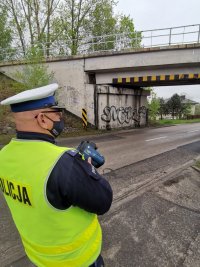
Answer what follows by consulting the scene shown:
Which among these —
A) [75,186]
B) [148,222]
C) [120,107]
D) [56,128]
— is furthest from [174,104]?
[75,186]

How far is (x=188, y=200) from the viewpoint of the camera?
427 cm

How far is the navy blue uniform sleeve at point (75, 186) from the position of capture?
1.18 meters

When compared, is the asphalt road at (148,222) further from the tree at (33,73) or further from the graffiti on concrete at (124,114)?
the graffiti on concrete at (124,114)

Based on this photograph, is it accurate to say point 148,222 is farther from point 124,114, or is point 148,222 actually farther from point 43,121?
point 124,114

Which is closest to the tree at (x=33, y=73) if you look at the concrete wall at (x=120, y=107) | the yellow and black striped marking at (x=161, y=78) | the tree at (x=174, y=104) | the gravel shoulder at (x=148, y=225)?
the concrete wall at (x=120, y=107)

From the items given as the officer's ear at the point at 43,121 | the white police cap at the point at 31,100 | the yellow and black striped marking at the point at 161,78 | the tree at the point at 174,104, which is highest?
the yellow and black striped marking at the point at 161,78

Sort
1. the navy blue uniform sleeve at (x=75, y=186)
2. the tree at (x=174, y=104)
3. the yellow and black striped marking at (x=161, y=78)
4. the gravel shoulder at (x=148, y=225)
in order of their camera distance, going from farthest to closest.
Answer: the tree at (x=174, y=104), the yellow and black striped marking at (x=161, y=78), the gravel shoulder at (x=148, y=225), the navy blue uniform sleeve at (x=75, y=186)

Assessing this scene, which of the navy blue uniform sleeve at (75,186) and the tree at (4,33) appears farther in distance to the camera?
the tree at (4,33)

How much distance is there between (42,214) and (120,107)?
16324 millimetres

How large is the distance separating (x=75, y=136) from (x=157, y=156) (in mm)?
6234

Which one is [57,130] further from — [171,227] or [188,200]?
[188,200]

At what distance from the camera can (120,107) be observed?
17219 millimetres

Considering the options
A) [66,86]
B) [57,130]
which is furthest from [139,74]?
[57,130]

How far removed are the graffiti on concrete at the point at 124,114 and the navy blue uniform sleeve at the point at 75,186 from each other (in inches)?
564
